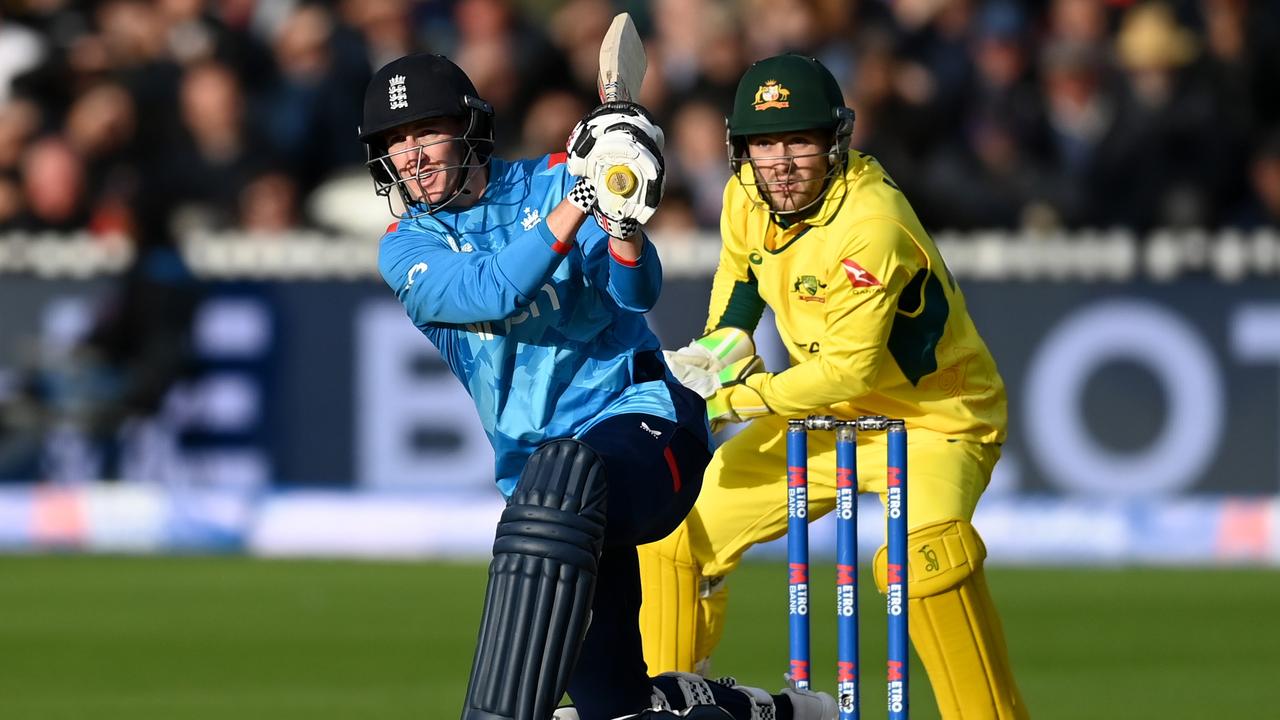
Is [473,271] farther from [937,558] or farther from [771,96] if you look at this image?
[937,558]

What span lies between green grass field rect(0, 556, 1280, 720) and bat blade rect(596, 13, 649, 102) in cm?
206

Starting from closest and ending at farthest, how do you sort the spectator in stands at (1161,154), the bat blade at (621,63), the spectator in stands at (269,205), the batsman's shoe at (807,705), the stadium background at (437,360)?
the bat blade at (621,63)
the batsman's shoe at (807,705)
the stadium background at (437,360)
the spectator in stands at (1161,154)
the spectator in stands at (269,205)

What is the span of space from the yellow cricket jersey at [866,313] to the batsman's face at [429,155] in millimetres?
868

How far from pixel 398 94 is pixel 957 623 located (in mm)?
1743

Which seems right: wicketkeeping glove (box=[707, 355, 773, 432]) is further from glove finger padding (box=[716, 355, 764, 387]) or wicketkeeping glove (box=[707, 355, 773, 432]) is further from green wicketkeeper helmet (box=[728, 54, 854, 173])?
green wicketkeeper helmet (box=[728, 54, 854, 173])

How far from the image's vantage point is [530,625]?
4.33m

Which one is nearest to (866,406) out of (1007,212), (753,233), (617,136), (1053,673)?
(753,233)

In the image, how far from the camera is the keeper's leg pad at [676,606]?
5531 mm

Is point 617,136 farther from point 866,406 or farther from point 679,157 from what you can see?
point 679,157

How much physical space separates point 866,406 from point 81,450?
576 centimetres

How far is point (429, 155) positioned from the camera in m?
4.76

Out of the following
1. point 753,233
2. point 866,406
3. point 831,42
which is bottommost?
point 866,406

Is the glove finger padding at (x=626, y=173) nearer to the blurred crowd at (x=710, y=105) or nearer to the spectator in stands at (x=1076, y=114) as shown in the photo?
the blurred crowd at (x=710, y=105)

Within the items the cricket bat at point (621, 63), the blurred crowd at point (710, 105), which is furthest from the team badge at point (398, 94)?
the blurred crowd at point (710, 105)
